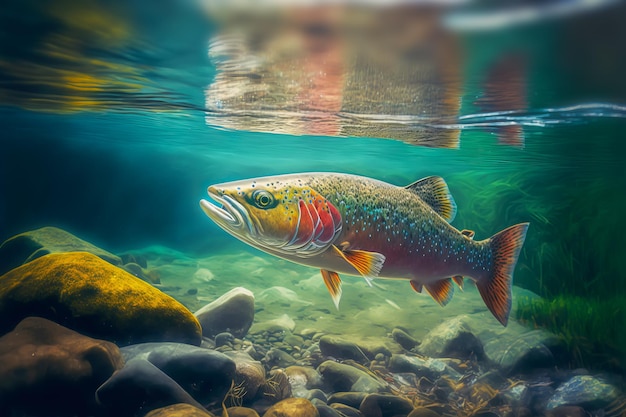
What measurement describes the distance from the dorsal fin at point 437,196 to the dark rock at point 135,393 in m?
4.04

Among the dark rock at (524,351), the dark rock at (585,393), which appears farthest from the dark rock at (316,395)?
the dark rock at (524,351)

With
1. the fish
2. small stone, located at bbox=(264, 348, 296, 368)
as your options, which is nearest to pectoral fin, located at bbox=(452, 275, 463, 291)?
the fish

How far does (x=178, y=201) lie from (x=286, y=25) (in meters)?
15.1

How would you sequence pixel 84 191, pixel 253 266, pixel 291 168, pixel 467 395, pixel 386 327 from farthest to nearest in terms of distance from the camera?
pixel 291 168 < pixel 84 191 < pixel 253 266 < pixel 386 327 < pixel 467 395

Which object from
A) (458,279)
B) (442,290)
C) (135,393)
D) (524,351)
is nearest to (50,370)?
(135,393)

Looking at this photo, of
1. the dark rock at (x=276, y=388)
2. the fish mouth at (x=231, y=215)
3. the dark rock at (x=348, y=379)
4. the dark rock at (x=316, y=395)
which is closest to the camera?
the fish mouth at (x=231, y=215)

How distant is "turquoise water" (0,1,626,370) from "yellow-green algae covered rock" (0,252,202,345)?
12.2ft

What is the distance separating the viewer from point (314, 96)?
29.0 ft

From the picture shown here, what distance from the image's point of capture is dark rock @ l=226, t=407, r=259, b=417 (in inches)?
202

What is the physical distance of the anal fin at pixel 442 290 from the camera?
5227 millimetres

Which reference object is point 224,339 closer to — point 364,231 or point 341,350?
point 341,350

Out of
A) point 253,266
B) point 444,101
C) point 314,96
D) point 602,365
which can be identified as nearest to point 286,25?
point 314,96

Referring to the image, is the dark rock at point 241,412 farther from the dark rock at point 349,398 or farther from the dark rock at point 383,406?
the dark rock at point 383,406

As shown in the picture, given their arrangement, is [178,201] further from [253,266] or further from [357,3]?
[357,3]
